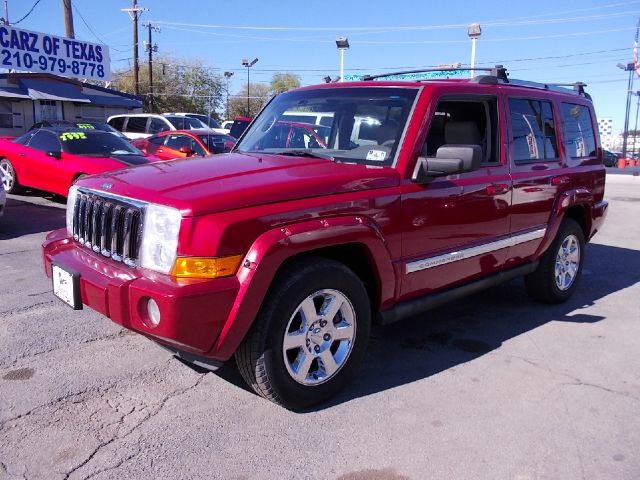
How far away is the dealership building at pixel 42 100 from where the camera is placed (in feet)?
66.4

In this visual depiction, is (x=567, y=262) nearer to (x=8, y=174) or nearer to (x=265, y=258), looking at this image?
(x=265, y=258)

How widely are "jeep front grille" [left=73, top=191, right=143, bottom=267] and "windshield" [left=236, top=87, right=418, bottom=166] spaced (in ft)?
4.16

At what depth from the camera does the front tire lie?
3000 millimetres

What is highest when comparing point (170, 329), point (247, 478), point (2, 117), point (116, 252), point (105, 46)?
point (105, 46)

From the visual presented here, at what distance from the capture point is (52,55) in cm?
2052

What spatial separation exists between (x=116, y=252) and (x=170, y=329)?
2.24 ft

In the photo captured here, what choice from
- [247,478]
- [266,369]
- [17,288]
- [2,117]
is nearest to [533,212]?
[266,369]

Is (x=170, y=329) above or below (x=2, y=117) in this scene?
below

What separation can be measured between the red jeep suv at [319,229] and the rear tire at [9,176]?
8119 mm

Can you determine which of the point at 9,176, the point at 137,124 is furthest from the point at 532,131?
the point at 137,124

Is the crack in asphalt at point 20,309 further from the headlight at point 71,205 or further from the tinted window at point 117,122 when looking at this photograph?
the tinted window at point 117,122

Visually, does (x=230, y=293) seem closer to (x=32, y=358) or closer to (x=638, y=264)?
(x=32, y=358)

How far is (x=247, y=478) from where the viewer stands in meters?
2.64

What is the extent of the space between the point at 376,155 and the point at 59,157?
792 cm
